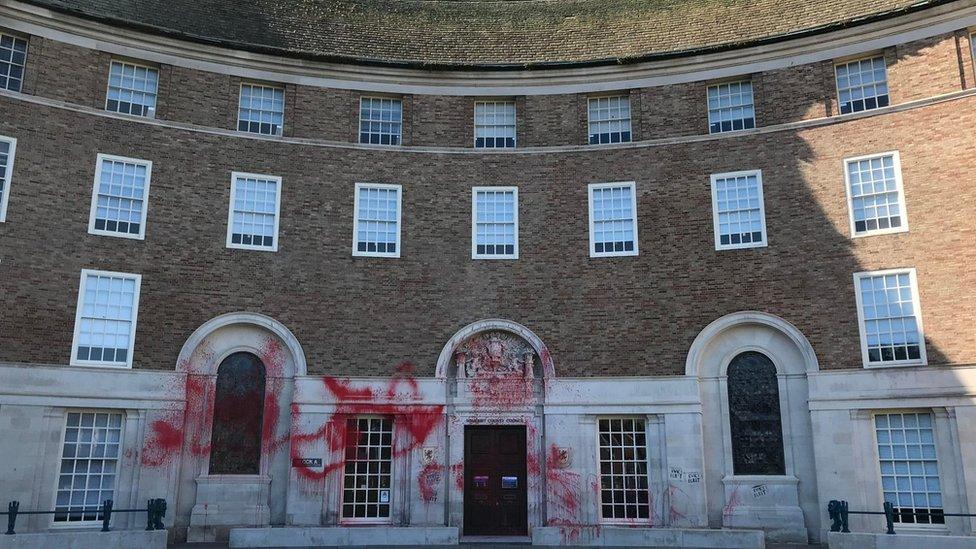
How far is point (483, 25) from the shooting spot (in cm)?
2522

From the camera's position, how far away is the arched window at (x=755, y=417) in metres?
19.8

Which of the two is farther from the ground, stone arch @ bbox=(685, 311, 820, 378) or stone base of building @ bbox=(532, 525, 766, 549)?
stone arch @ bbox=(685, 311, 820, 378)

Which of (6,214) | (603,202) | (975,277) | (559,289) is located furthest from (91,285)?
(975,277)

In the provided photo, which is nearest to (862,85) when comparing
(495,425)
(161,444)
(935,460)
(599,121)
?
(599,121)

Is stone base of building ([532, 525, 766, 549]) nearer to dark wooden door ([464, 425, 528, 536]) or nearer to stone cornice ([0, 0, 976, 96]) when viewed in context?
dark wooden door ([464, 425, 528, 536])

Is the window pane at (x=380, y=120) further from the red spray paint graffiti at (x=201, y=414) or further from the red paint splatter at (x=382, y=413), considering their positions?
the red paint splatter at (x=382, y=413)

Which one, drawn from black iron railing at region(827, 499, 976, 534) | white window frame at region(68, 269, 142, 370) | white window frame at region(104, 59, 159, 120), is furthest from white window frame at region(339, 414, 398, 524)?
black iron railing at region(827, 499, 976, 534)

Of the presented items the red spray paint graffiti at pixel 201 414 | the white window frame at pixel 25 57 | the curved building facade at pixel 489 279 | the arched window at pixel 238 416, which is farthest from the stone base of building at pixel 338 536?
the white window frame at pixel 25 57

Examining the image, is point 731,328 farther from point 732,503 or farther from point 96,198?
point 96,198

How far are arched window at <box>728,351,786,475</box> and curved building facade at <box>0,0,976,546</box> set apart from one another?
0.30 ft

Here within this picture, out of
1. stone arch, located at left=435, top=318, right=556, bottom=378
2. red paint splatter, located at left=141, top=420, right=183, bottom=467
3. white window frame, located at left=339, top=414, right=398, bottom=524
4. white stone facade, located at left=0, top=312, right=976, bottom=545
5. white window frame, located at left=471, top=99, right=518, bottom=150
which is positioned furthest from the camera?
white window frame, located at left=471, top=99, right=518, bottom=150

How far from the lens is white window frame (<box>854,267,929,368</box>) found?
744 inches

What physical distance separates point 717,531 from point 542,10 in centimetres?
1685

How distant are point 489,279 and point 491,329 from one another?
4.50 feet
